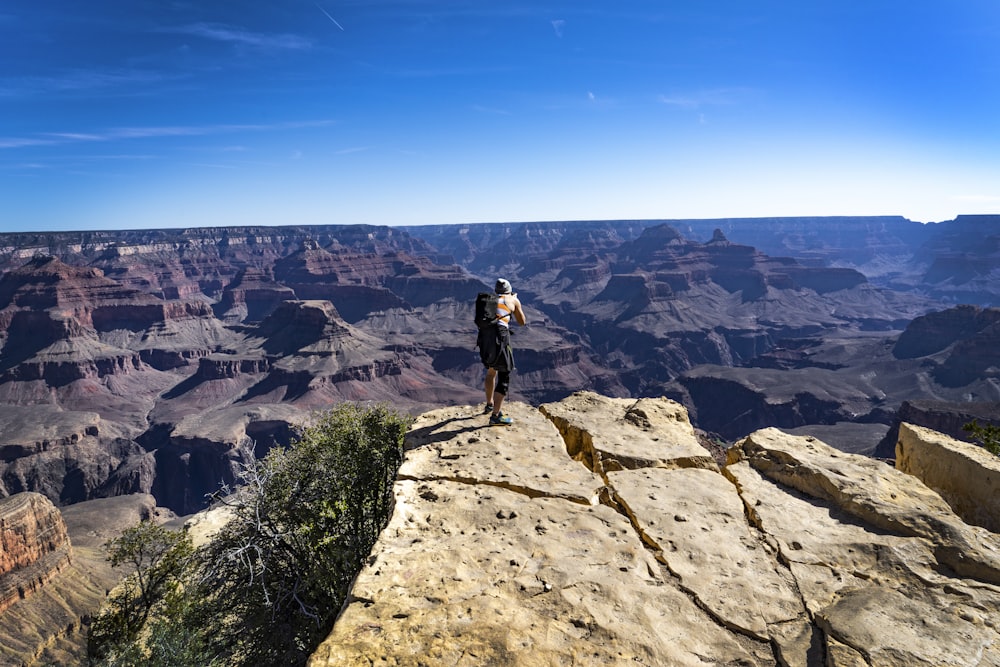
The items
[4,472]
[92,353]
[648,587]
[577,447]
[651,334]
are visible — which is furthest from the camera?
[651,334]

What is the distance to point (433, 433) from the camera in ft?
28.6

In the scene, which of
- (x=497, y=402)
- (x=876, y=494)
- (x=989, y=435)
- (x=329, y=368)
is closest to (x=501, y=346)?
(x=497, y=402)

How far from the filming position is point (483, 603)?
4.49m

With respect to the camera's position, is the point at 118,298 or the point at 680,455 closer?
the point at 680,455

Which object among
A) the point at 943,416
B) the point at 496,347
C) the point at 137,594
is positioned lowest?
the point at 943,416

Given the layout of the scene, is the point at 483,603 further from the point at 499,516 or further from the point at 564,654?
the point at 499,516

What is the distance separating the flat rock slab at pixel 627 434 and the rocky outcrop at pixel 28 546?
41.7m

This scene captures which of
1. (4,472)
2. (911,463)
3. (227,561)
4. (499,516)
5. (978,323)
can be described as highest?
(499,516)

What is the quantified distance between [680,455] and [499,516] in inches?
140

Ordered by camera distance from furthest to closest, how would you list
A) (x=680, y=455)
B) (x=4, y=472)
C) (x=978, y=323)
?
(x=978, y=323) → (x=4, y=472) → (x=680, y=455)

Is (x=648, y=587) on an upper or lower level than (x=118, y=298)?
upper

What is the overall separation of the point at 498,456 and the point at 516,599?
320 cm

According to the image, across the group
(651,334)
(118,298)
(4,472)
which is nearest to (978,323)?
(651,334)

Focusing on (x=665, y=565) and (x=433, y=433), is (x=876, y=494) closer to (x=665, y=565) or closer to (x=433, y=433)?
(x=665, y=565)
